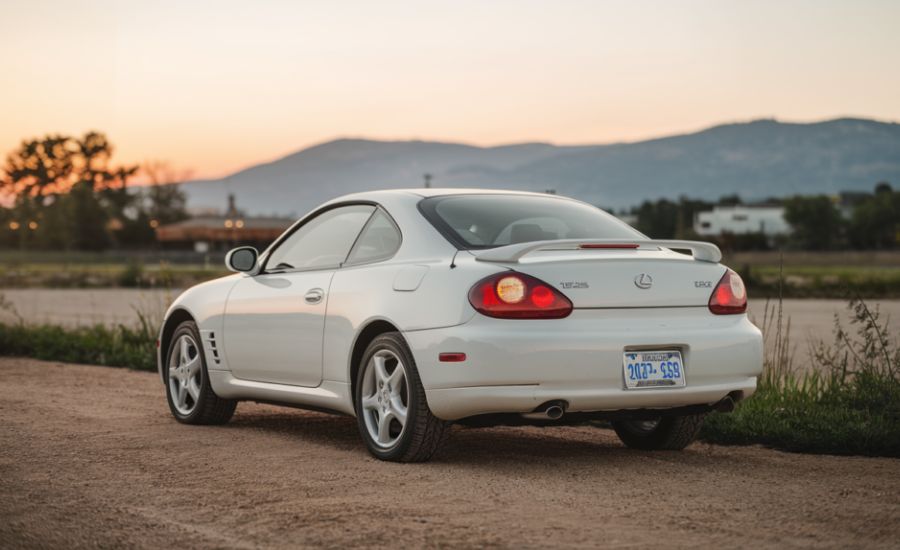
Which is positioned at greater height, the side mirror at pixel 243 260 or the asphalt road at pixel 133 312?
the side mirror at pixel 243 260

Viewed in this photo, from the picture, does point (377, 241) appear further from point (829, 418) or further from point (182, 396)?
point (829, 418)

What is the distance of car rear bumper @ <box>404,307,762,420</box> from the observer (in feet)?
20.0

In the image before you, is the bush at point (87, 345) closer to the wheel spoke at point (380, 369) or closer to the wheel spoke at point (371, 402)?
the wheel spoke at point (371, 402)

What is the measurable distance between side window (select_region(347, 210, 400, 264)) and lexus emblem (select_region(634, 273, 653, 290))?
1.40m

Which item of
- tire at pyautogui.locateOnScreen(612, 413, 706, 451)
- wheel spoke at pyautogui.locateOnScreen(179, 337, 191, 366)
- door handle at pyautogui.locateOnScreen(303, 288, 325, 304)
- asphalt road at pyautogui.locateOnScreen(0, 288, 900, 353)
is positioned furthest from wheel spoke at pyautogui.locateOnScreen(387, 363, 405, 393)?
asphalt road at pyautogui.locateOnScreen(0, 288, 900, 353)

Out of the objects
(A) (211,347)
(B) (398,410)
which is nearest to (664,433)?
(B) (398,410)

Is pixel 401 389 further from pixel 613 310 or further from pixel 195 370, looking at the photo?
pixel 195 370

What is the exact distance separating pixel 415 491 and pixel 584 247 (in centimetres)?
160

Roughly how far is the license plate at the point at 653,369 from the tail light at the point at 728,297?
38 centimetres

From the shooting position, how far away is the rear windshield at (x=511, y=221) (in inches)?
267

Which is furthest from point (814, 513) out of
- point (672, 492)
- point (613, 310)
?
point (613, 310)

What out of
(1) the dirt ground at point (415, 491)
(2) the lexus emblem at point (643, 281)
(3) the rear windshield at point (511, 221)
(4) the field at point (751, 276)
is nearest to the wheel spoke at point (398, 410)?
(1) the dirt ground at point (415, 491)

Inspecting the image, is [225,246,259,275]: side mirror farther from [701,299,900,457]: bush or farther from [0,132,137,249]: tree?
[0,132,137,249]: tree

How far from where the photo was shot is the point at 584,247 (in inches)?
255
